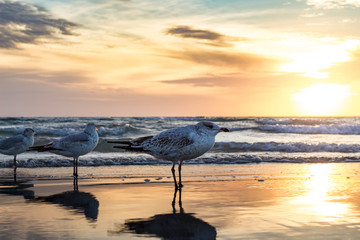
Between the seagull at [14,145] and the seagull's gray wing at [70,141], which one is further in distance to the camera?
the seagull at [14,145]

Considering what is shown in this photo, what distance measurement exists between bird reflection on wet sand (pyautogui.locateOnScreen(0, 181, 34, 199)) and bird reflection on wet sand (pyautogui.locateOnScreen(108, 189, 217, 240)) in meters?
3.01

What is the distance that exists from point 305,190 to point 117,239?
181 inches

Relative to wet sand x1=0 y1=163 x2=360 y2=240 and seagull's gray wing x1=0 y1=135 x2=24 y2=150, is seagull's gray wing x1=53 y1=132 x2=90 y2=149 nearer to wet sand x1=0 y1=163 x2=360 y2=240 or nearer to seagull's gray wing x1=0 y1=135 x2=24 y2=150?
wet sand x1=0 y1=163 x2=360 y2=240

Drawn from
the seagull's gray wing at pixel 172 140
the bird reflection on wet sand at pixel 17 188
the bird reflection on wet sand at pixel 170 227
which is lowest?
the bird reflection on wet sand at pixel 170 227

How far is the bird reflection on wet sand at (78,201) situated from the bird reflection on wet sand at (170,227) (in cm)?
71

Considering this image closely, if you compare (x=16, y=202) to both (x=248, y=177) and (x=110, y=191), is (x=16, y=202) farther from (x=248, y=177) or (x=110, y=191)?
(x=248, y=177)

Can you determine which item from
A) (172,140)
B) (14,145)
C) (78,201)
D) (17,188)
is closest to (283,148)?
(14,145)

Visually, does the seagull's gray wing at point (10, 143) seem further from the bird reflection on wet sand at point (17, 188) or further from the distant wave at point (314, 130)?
the distant wave at point (314, 130)

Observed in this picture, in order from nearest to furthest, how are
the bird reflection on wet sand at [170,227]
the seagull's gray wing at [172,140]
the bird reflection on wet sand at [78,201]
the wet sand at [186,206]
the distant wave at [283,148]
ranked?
1. the bird reflection on wet sand at [170,227]
2. the wet sand at [186,206]
3. the bird reflection on wet sand at [78,201]
4. the seagull's gray wing at [172,140]
5. the distant wave at [283,148]

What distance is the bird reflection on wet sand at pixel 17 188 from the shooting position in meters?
8.18

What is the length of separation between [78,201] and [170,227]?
8.27ft

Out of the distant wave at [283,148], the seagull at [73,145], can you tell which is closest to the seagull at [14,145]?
the seagull at [73,145]

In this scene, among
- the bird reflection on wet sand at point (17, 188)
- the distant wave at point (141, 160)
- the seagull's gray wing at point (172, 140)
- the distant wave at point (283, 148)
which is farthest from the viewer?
the distant wave at point (283, 148)

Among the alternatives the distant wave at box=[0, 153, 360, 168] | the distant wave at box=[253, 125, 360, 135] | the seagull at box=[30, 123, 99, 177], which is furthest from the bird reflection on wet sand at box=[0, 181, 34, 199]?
the distant wave at box=[253, 125, 360, 135]
